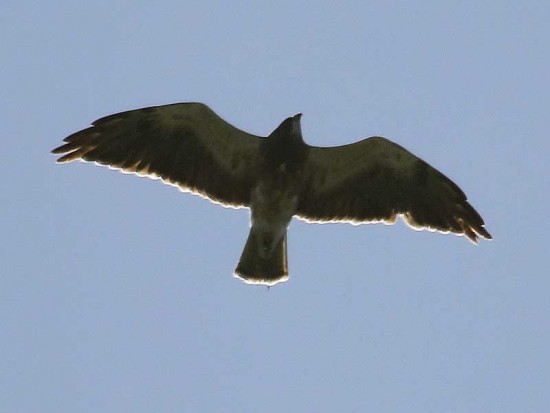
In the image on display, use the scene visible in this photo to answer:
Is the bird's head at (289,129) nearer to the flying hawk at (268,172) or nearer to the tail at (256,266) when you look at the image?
the flying hawk at (268,172)

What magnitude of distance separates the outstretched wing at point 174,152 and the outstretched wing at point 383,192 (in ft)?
2.50

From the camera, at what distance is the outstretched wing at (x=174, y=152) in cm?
1167

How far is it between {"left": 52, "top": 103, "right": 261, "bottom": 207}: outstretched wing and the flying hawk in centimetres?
1

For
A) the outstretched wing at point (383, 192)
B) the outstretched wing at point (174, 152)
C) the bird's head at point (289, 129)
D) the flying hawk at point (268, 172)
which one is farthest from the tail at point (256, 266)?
the bird's head at point (289, 129)

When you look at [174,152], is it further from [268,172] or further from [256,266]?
[256,266]

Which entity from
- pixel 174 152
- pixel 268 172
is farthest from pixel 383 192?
pixel 174 152

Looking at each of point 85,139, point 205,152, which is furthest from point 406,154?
point 85,139

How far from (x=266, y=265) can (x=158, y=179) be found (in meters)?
1.55

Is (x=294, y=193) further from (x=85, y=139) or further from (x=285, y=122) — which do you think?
(x=85, y=139)

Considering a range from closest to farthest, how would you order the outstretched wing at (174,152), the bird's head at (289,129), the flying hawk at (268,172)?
the bird's head at (289,129), the flying hawk at (268,172), the outstretched wing at (174,152)

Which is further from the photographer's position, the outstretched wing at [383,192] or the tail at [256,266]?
the outstretched wing at [383,192]

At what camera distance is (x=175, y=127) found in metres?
11.7

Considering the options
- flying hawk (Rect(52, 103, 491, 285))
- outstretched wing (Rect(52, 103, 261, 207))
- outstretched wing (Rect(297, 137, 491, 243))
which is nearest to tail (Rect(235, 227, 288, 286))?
flying hawk (Rect(52, 103, 491, 285))

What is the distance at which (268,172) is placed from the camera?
37.9ft
